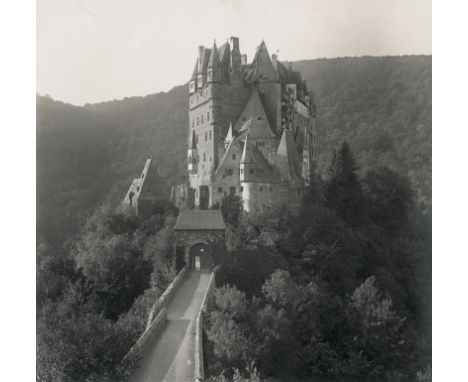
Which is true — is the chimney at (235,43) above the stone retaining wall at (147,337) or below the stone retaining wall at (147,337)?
above

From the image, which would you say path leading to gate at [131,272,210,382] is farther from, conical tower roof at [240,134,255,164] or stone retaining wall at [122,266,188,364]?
conical tower roof at [240,134,255,164]

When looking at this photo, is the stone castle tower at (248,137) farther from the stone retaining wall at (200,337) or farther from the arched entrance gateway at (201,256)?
the stone retaining wall at (200,337)

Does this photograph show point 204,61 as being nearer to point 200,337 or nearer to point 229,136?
point 229,136

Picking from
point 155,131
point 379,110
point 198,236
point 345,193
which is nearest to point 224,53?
point 155,131

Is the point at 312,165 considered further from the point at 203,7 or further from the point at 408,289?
the point at 203,7

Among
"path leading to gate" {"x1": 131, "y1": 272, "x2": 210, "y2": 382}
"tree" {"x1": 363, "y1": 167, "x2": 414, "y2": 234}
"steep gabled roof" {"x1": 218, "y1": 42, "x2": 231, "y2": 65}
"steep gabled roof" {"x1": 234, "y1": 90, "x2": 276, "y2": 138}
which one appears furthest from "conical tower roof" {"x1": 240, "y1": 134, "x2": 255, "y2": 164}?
"path leading to gate" {"x1": 131, "y1": 272, "x2": 210, "y2": 382}

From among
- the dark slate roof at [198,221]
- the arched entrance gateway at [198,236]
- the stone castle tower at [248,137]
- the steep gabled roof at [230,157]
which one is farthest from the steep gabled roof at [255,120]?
the arched entrance gateway at [198,236]
